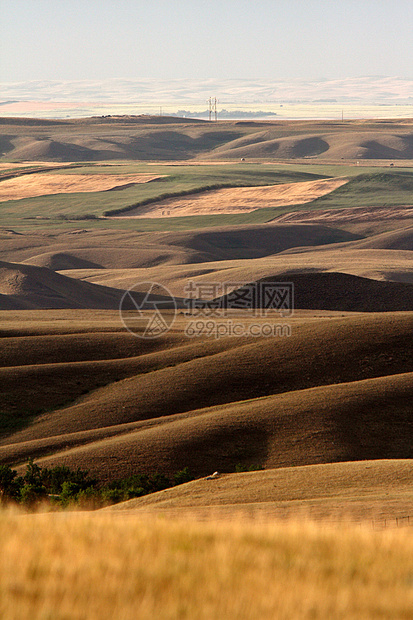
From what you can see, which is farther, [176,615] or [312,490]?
[312,490]

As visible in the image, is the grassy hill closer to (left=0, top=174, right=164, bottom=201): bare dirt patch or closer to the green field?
the green field

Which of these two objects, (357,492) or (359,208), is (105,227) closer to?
(359,208)

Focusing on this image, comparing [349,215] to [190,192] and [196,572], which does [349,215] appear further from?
[196,572]

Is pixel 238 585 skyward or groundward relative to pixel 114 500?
skyward

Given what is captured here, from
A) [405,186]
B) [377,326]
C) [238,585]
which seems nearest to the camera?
[238,585]

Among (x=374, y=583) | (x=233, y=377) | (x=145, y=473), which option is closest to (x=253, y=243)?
(x=233, y=377)

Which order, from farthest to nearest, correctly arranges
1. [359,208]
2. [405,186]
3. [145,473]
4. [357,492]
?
[405,186]
[359,208]
[145,473]
[357,492]

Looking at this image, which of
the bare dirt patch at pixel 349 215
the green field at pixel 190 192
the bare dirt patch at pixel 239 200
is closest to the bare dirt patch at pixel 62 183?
the green field at pixel 190 192

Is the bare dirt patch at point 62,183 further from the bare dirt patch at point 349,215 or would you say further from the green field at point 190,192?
the bare dirt patch at point 349,215
